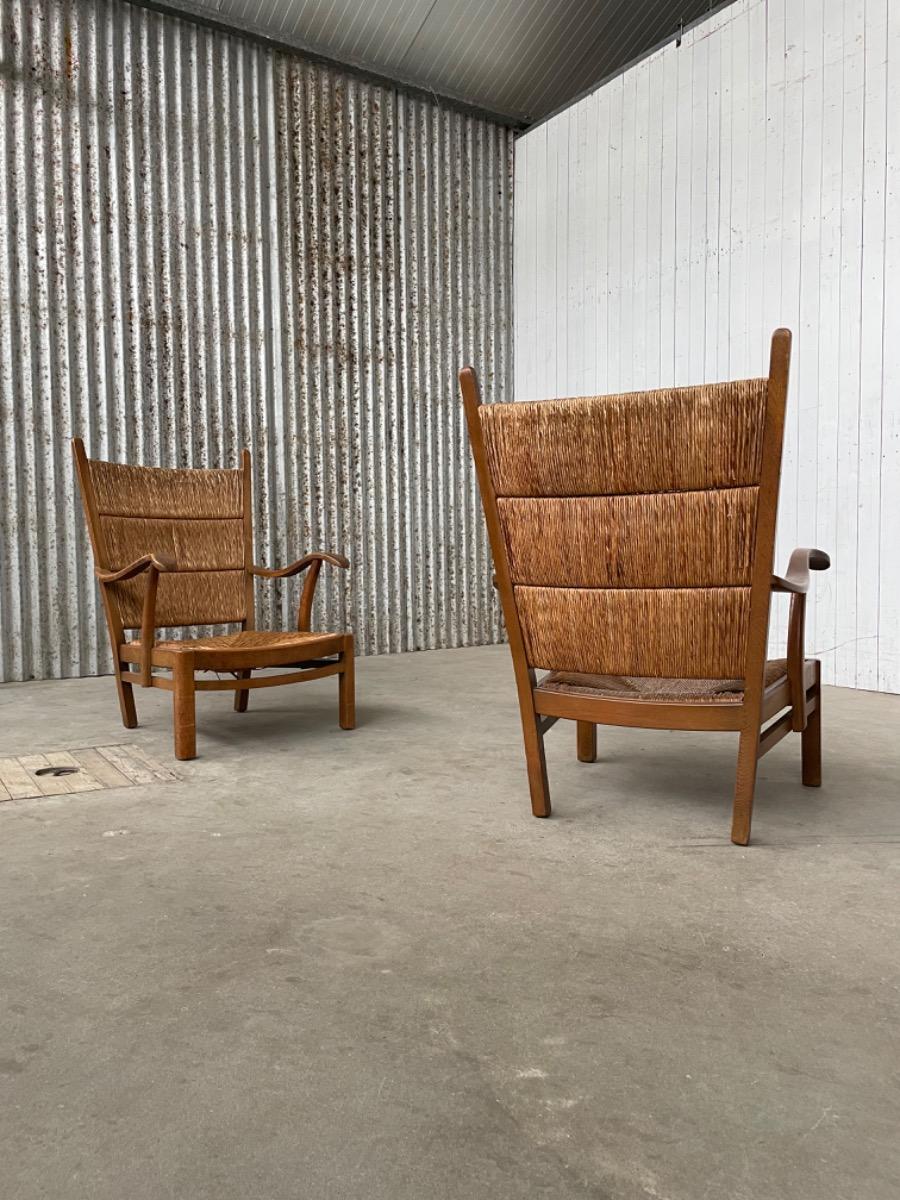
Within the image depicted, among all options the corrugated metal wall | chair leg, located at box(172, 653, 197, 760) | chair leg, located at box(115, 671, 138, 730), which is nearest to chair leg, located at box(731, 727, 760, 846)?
chair leg, located at box(172, 653, 197, 760)

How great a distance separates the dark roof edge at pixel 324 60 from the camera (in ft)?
16.4

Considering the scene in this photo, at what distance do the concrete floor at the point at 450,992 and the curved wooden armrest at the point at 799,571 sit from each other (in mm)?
557

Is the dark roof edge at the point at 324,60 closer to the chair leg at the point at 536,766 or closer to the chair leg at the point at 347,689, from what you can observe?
the chair leg at the point at 347,689

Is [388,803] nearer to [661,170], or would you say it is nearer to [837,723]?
[837,723]

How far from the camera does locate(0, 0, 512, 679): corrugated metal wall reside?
188 inches

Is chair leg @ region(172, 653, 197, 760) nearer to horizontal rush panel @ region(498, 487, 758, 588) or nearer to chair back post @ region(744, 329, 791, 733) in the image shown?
horizontal rush panel @ region(498, 487, 758, 588)

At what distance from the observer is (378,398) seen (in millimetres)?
5902

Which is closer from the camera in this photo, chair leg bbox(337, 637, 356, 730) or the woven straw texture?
the woven straw texture

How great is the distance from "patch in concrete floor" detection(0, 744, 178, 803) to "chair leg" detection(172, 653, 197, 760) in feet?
0.33

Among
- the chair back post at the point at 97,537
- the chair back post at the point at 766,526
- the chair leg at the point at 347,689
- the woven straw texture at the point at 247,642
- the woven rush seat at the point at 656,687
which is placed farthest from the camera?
the chair back post at the point at 97,537

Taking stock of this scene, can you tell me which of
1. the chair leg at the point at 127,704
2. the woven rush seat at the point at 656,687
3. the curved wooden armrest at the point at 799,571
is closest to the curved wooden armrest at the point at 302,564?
the chair leg at the point at 127,704

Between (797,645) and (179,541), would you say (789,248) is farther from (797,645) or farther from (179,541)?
(179,541)

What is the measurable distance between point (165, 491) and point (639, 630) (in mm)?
2459

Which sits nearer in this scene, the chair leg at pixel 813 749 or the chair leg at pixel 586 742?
the chair leg at pixel 813 749
